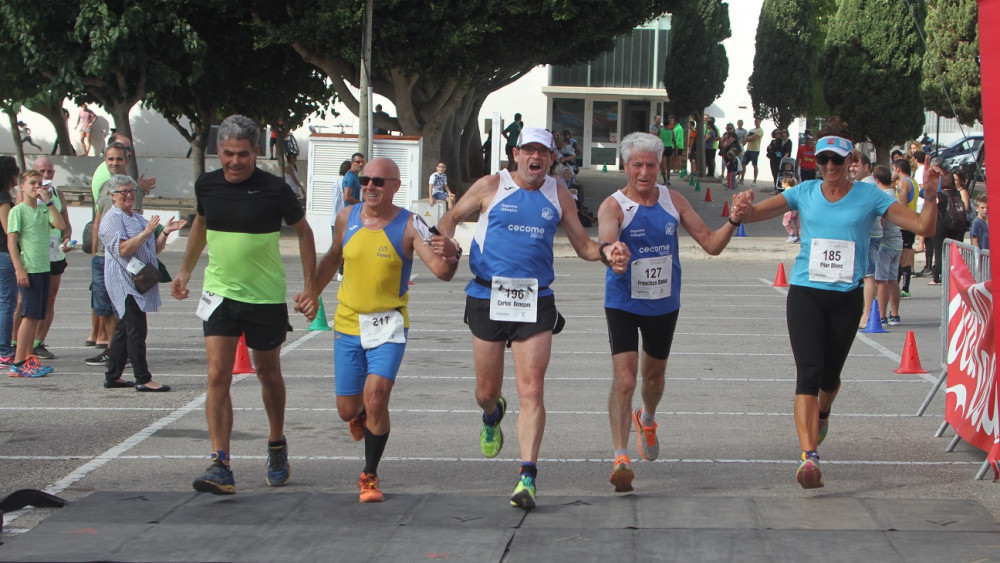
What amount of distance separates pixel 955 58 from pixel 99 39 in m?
20.1

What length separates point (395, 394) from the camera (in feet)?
32.1

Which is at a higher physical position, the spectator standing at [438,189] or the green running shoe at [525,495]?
the spectator standing at [438,189]

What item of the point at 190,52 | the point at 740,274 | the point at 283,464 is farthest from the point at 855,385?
the point at 190,52

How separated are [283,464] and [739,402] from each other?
4207 mm

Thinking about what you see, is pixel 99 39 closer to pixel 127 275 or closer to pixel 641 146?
pixel 127 275

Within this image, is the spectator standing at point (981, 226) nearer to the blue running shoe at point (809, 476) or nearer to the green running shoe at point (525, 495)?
the blue running shoe at point (809, 476)

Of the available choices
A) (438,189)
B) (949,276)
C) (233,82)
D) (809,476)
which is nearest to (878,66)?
(438,189)

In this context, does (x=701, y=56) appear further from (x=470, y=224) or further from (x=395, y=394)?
(x=395, y=394)

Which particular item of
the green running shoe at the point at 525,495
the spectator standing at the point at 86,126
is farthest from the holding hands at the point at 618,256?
the spectator standing at the point at 86,126

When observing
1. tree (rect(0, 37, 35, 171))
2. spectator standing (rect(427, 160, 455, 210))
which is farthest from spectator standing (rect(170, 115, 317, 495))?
tree (rect(0, 37, 35, 171))

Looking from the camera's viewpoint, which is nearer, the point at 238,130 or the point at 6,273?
the point at 238,130

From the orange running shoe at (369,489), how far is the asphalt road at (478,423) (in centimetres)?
49

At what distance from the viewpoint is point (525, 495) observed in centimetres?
602

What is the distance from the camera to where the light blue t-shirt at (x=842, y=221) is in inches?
259
